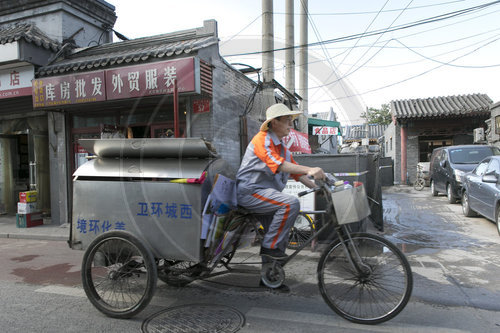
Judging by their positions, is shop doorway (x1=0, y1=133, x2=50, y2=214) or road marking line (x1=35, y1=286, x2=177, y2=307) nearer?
road marking line (x1=35, y1=286, x2=177, y2=307)

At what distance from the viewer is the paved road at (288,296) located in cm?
298

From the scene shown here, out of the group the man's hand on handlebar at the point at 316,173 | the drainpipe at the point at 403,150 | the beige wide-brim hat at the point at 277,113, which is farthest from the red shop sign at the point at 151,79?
the drainpipe at the point at 403,150

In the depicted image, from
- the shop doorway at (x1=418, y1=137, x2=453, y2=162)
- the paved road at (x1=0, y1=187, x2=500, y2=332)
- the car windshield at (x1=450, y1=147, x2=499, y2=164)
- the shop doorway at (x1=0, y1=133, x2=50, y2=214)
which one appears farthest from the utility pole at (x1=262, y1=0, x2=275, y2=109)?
the shop doorway at (x1=418, y1=137, x2=453, y2=162)

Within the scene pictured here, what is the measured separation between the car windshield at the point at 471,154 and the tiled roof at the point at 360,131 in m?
24.4

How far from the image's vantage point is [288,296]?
3.64 m

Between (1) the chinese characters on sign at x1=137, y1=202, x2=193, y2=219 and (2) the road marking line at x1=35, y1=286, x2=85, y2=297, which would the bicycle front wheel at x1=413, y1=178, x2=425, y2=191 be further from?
(2) the road marking line at x1=35, y1=286, x2=85, y2=297

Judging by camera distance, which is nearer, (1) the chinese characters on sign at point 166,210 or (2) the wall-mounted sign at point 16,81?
(1) the chinese characters on sign at point 166,210

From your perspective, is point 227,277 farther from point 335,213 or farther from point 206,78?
point 206,78

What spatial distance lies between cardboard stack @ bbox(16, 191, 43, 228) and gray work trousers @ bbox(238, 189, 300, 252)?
8054 millimetres

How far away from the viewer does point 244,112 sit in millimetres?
10094

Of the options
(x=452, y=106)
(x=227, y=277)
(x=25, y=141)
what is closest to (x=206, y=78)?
(x=227, y=277)

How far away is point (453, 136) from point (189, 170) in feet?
57.1

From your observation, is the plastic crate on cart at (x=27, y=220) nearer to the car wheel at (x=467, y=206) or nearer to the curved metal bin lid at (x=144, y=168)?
the curved metal bin lid at (x=144, y=168)

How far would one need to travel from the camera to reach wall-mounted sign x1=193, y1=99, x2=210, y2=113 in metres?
8.05
